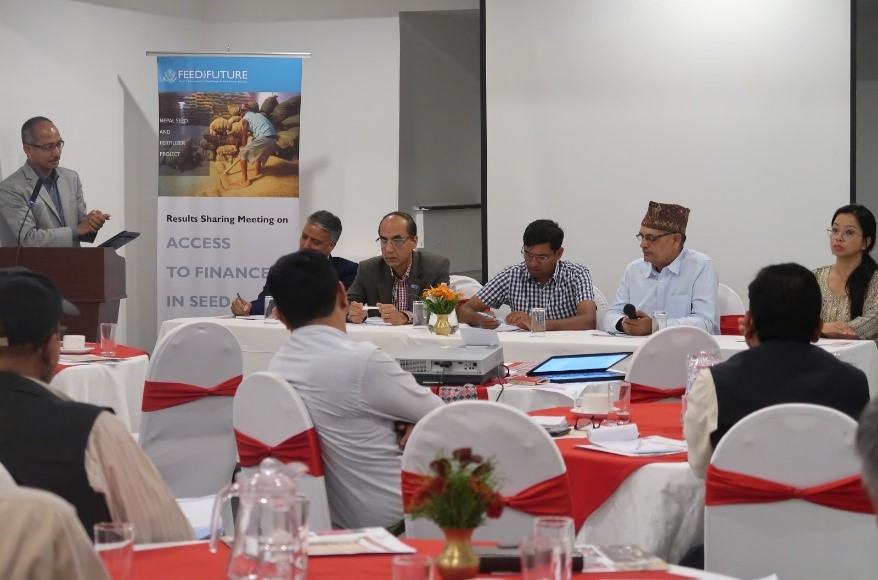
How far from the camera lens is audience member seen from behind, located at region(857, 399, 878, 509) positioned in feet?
4.12

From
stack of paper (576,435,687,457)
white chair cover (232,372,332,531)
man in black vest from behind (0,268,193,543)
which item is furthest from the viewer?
stack of paper (576,435,687,457)

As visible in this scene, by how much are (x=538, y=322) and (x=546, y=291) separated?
0.61 m

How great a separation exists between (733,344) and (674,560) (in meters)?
2.37

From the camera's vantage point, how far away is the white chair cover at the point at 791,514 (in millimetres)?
2695

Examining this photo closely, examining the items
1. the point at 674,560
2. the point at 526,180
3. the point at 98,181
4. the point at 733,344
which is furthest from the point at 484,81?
the point at 674,560

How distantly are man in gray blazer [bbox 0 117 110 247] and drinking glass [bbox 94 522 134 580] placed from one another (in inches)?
246

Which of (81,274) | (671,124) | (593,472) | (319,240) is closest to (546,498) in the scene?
(593,472)

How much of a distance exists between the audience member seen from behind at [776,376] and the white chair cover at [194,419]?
215 centimetres

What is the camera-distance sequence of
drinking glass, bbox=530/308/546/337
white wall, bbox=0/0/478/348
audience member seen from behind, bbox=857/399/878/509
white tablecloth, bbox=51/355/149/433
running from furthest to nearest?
white wall, bbox=0/0/478/348
drinking glass, bbox=530/308/546/337
white tablecloth, bbox=51/355/149/433
audience member seen from behind, bbox=857/399/878/509

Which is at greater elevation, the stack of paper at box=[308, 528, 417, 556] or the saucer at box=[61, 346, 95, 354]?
the saucer at box=[61, 346, 95, 354]

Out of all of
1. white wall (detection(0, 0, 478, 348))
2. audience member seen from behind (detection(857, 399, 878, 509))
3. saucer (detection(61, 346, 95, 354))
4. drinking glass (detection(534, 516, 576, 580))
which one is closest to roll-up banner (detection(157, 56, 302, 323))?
white wall (detection(0, 0, 478, 348))

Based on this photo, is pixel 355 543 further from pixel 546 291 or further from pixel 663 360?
pixel 546 291

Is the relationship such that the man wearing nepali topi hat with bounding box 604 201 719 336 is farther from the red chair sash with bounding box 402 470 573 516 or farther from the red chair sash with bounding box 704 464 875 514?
the red chair sash with bounding box 402 470 573 516

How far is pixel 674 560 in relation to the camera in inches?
126
